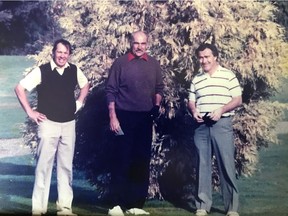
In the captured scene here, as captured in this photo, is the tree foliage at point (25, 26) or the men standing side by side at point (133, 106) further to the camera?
the tree foliage at point (25, 26)

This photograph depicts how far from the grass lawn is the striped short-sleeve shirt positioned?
503 millimetres

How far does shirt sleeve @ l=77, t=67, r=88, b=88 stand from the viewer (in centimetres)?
493

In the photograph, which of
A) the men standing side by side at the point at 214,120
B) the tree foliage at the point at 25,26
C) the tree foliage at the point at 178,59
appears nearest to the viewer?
the men standing side by side at the point at 214,120

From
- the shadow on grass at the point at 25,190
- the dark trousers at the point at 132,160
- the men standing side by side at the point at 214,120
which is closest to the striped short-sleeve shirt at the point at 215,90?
the men standing side by side at the point at 214,120

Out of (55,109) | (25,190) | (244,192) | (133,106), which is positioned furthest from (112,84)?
(244,192)

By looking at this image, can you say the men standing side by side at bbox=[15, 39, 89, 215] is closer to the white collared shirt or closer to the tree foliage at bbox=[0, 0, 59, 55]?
the white collared shirt

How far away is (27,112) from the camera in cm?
493

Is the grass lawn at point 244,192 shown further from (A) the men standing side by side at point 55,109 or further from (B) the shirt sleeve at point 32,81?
(B) the shirt sleeve at point 32,81

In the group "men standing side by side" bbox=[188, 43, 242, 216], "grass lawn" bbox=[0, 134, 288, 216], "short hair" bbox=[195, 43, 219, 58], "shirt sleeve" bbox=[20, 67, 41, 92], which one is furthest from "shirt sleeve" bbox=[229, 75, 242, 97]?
"shirt sleeve" bbox=[20, 67, 41, 92]

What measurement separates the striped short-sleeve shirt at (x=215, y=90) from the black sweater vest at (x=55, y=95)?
34.5 inches

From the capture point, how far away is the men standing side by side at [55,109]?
4867 millimetres

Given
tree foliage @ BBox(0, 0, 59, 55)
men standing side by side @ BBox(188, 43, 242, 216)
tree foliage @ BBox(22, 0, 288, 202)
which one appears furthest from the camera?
tree foliage @ BBox(0, 0, 59, 55)

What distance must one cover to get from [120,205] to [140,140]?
511 millimetres

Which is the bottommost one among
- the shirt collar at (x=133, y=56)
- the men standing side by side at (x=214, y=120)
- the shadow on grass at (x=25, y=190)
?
the shadow on grass at (x=25, y=190)
